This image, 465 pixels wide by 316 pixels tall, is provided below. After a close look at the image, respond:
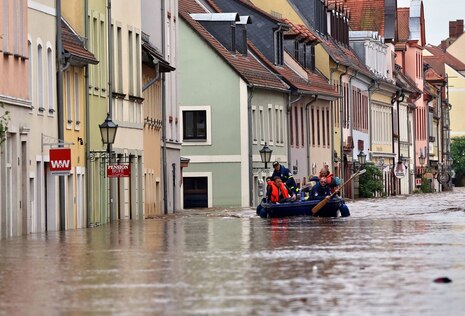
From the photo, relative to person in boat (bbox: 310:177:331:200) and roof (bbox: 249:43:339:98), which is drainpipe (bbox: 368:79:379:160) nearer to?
roof (bbox: 249:43:339:98)

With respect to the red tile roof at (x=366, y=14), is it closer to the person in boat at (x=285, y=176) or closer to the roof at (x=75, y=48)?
the person in boat at (x=285, y=176)

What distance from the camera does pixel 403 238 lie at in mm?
32438

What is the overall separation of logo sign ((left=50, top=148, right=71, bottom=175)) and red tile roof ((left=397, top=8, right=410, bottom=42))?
83.6m

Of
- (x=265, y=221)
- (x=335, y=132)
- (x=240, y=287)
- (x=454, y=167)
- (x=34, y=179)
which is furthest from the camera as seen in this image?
(x=454, y=167)

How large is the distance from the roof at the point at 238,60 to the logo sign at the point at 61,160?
101ft

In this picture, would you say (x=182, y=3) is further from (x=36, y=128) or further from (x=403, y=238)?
(x=403, y=238)

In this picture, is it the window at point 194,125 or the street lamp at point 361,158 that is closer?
the window at point 194,125

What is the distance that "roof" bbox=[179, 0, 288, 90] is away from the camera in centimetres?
7125

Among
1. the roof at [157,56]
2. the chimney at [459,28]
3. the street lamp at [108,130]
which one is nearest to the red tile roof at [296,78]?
the roof at [157,56]

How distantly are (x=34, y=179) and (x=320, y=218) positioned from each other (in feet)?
32.4

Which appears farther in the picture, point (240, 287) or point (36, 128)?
point (36, 128)

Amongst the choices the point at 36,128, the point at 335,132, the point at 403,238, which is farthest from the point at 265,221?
the point at 335,132

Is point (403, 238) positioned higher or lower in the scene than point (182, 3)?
lower

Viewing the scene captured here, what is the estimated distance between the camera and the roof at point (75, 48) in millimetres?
45625
